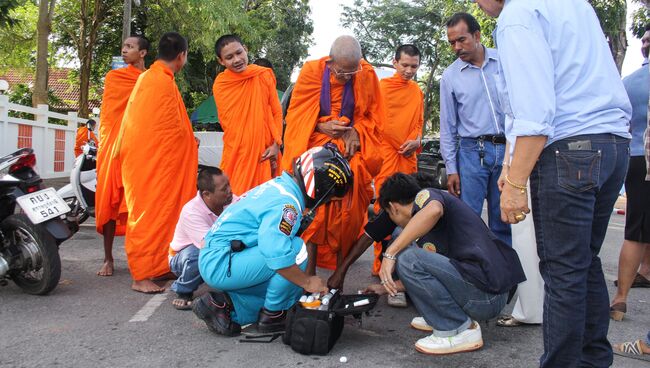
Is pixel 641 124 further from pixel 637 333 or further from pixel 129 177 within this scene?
pixel 129 177

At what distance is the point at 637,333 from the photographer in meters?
3.61

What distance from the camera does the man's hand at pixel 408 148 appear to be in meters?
5.14

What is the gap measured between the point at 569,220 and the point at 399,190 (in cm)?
117

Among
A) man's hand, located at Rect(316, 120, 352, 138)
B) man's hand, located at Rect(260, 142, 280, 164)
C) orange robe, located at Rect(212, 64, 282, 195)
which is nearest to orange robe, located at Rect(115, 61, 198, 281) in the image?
orange robe, located at Rect(212, 64, 282, 195)

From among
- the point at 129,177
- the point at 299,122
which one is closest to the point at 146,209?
the point at 129,177

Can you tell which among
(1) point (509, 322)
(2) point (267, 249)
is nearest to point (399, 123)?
(1) point (509, 322)

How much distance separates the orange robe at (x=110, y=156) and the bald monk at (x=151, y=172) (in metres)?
0.29

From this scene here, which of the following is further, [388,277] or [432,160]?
[432,160]

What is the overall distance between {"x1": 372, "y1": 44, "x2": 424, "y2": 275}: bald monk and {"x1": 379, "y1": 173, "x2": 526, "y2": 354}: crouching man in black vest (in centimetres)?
189

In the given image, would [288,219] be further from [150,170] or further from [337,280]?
[150,170]

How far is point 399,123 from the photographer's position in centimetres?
532

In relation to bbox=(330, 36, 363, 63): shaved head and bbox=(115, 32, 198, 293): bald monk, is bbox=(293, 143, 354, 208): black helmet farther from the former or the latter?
bbox=(115, 32, 198, 293): bald monk

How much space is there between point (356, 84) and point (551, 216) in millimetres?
2324

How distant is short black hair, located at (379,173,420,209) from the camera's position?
3.31 m
